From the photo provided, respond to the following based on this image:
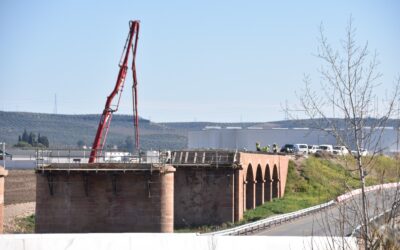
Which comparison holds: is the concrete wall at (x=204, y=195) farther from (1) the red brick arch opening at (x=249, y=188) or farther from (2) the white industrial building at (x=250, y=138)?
(2) the white industrial building at (x=250, y=138)

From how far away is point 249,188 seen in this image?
64.9 m

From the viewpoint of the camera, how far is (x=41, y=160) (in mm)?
43406

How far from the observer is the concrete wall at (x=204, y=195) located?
54.9 m

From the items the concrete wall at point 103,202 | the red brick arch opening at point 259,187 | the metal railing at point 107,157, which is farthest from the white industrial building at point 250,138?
the concrete wall at point 103,202

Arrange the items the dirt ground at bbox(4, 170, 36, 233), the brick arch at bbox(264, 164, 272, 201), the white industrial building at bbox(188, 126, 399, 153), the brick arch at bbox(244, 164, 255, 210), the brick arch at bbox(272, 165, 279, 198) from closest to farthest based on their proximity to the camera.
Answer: the brick arch at bbox(244, 164, 255, 210), the dirt ground at bbox(4, 170, 36, 233), the brick arch at bbox(264, 164, 272, 201), the brick arch at bbox(272, 165, 279, 198), the white industrial building at bbox(188, 126, 399, 153)

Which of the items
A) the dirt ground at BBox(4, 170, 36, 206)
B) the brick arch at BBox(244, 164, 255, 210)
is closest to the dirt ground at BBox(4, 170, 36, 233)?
the dirt ground at BBox(4, 170, 36, 206)

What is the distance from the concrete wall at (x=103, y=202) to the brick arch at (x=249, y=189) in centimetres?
2132

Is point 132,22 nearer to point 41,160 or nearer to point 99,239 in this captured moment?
point 41,160

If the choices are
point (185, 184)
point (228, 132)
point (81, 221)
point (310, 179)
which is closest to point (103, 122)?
point (185, 184)

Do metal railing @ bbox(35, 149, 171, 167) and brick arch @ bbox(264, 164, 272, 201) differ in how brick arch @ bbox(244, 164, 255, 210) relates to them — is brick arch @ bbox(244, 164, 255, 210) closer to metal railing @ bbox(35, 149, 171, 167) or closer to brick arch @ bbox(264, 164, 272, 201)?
brick arch @ bbox(264, 164, 272, 201)

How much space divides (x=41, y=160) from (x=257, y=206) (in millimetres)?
26860

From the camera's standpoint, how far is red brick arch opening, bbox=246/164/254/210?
6412 cm

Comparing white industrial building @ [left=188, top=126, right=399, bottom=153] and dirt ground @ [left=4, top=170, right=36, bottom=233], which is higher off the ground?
white industrial building @ [left=188, top=126, right=399, bottom=153]

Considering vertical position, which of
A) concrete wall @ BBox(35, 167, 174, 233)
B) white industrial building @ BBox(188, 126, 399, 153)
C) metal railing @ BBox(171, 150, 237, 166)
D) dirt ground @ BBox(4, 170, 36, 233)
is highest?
white industrial building @ BBox(188, 126, 399, 153)
